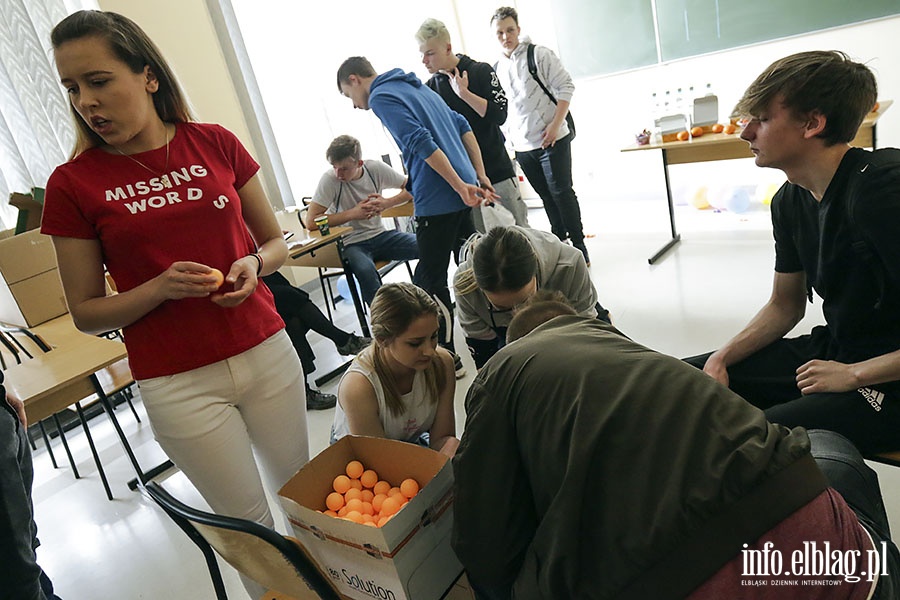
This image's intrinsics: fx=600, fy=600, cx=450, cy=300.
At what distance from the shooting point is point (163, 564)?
6.85 feet

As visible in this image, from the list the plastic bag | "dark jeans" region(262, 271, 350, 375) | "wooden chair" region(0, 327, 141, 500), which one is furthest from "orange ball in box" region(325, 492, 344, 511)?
"dark jeans" region(262, 271, 350, 375)

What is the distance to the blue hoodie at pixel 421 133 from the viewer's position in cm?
253

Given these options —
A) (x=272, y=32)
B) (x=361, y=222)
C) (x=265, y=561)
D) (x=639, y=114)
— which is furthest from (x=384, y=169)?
(x=265, y=561)

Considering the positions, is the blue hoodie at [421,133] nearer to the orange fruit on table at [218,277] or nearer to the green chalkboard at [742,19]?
the orange fruit on table at [218,277]

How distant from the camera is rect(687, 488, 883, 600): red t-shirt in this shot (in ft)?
2.61

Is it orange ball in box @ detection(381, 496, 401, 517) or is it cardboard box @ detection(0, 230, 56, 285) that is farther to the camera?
cardboard box @ detection(0, 230, 56, 285)

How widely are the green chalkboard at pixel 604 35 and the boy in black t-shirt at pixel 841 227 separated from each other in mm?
3700

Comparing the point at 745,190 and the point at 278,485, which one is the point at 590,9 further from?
the point at 278,485

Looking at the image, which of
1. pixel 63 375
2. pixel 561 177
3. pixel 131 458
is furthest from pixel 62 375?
pixel 561 177

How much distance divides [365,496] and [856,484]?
0.91 m

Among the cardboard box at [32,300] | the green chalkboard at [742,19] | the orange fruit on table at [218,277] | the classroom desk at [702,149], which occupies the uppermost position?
the green chalkboard at [742,19]

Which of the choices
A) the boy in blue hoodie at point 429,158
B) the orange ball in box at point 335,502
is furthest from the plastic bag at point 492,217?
the orange ball in box at point 335,502

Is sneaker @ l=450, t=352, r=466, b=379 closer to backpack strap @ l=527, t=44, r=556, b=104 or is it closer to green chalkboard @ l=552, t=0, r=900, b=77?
backpack strap @ l=527, t=44, r=556, b=104

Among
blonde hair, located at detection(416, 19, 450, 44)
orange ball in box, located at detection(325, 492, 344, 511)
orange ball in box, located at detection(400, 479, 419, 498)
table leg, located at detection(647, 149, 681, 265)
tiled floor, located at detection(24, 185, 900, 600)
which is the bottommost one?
tiled floor, located at detection(24, 185, 900, 600)
